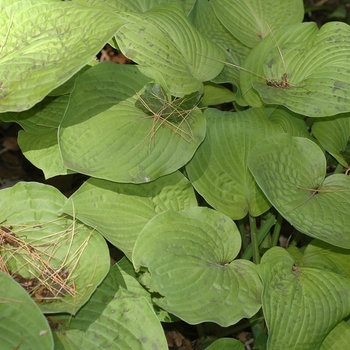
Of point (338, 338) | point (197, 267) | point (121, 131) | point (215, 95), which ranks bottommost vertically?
point (338, 338)

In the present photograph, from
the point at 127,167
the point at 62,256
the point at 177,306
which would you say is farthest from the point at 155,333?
the point at 127,167

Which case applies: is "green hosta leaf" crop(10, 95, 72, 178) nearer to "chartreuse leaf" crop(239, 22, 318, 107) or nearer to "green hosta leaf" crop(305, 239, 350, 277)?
"chartreuse leaf" crop(239, 22, 318, 107)

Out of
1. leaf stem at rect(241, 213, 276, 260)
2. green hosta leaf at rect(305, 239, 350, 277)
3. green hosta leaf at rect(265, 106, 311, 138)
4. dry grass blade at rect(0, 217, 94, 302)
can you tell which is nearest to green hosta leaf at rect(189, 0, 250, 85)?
green hosta leaf at rect(265, 106, 311, 138)

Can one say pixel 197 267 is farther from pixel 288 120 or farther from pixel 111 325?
pixel 288 120

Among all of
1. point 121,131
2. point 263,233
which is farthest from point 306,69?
point 121,131

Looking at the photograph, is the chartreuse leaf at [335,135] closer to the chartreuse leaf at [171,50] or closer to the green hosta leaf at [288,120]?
the green hosta leaf at [288,120]

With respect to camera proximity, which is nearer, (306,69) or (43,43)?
(43,43)
